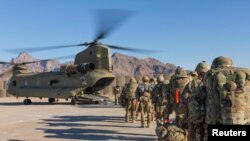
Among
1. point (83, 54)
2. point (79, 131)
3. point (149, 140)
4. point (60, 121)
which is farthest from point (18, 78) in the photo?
point (149, 140)

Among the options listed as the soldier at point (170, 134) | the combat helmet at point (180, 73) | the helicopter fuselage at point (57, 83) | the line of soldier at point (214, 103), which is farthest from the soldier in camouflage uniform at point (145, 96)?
the helicopter fuselage at point (57, 83)

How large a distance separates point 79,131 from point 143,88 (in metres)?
2.38

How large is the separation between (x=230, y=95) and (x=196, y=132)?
952 mm

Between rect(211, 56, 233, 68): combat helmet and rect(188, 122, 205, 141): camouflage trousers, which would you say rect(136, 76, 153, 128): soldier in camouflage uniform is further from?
rect(211, 56, 233, 68): combat helmet

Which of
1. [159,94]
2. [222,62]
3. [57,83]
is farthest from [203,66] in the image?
[57,83]

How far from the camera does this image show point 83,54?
22.2 metres

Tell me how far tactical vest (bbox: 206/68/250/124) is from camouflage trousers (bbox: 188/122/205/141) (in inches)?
15.7

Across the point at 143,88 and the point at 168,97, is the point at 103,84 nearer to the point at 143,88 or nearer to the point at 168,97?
the point at 143,88

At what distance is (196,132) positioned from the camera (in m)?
5.40

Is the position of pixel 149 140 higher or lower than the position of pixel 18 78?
lower

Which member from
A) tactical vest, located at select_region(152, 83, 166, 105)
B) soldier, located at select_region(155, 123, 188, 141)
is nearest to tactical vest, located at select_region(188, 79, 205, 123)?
soldier, located at select_region(155, 123, 188, 141)

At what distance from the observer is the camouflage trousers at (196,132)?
5.32 meters

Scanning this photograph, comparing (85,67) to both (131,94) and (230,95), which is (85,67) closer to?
(131,94)

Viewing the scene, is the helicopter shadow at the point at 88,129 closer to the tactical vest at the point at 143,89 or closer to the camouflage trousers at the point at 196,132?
the tactical vest at the point at 143,89
